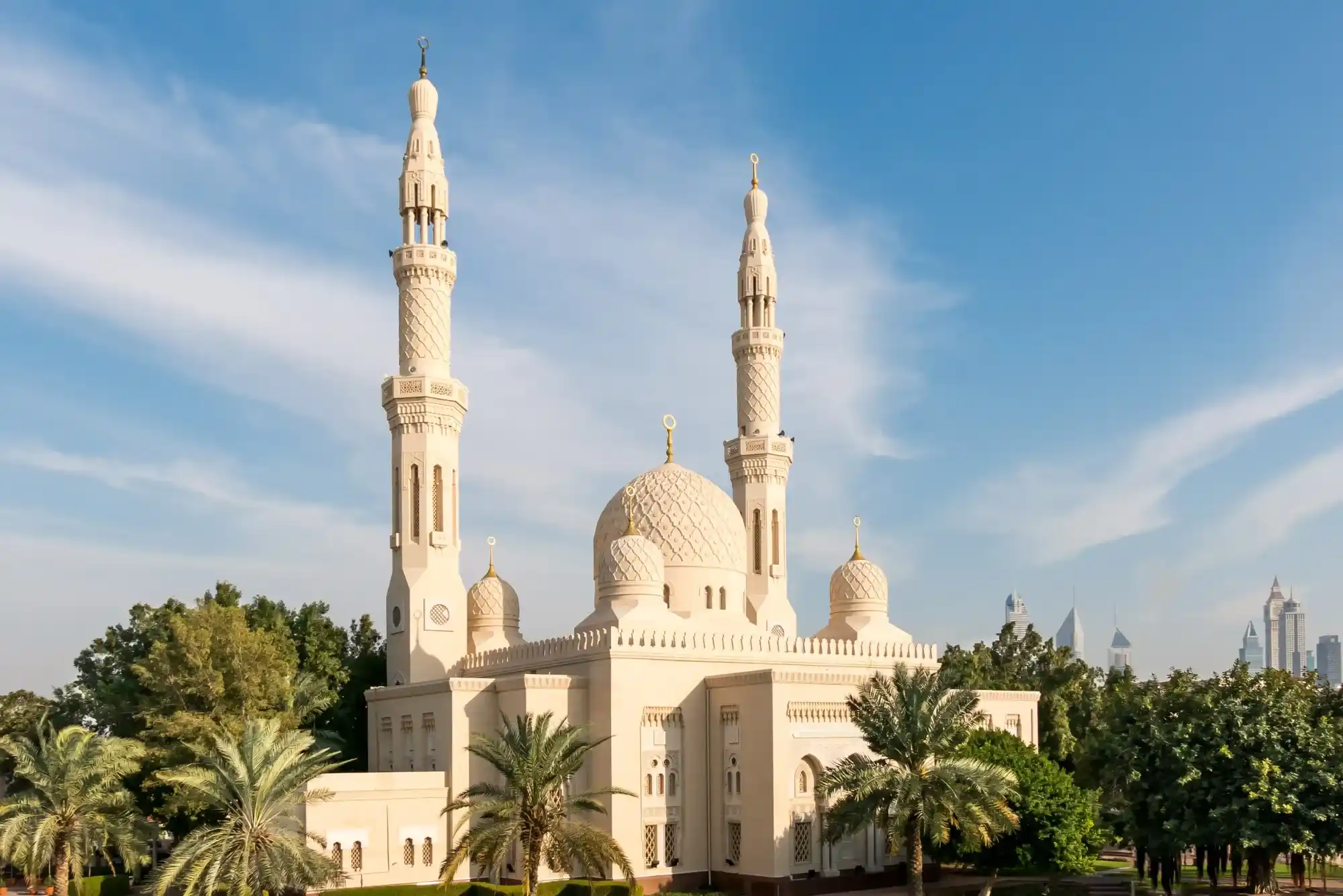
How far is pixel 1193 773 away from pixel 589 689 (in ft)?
46.5

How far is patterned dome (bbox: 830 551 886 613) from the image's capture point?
40281 millimetres

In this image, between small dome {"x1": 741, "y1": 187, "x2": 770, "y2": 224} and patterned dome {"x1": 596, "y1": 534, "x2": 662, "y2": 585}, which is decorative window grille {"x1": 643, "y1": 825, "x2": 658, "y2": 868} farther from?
small dome {"x1": 741, "y1": 187, "x2": 770, "y2": 224}

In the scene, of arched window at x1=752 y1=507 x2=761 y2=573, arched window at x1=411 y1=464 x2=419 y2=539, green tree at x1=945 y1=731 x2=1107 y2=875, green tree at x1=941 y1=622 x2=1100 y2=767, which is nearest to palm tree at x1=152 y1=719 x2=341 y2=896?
arched window at x1=411 y1=464 x2=419 y2=539

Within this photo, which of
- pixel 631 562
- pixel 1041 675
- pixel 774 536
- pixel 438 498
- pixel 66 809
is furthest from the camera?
pixel 1041 675

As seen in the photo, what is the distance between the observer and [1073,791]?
1284 inches

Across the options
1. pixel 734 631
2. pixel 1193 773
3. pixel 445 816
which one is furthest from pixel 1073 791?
pixel 445 816

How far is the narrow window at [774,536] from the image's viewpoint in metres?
44.8

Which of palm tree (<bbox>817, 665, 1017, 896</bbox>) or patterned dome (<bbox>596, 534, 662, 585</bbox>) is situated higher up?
patterned dome (<bbox>596, 534, 662, 585</bbox>)

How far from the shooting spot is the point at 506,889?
100 ft

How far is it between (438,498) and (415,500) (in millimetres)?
672

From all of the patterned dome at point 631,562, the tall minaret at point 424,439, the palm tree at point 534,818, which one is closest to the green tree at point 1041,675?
the patterned dome at point 631,562

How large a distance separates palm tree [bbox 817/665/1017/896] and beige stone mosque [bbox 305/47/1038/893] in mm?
3466

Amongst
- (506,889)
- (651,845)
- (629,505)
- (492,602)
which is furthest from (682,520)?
(506,889)

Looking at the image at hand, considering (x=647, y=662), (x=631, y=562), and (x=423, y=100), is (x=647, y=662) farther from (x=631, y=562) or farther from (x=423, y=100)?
(x=423, y=100)
